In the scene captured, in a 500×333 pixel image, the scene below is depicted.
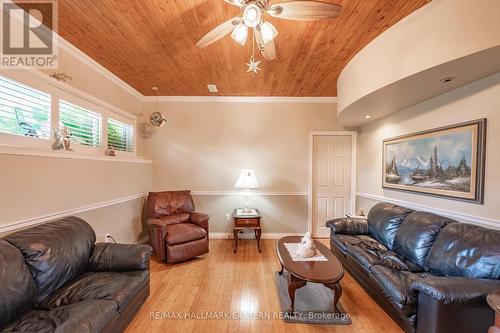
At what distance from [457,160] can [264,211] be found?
2889 millimetres

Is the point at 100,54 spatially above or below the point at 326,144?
above

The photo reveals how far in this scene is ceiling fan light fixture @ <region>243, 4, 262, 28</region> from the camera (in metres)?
1.43

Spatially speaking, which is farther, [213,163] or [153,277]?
[213,163]

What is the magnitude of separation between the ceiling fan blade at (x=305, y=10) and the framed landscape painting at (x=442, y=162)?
71.6 inches

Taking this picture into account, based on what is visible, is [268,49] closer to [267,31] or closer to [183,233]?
[267,31]

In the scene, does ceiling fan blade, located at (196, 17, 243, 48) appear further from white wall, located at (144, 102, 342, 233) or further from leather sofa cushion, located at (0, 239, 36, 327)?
white wall, located at (144, 102, 342, 233)

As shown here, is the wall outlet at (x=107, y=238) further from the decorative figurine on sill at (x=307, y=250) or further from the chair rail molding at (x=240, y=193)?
the decorative figurine on sill at (x=307, y=250)

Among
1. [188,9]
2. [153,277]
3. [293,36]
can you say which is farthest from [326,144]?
[153,277]

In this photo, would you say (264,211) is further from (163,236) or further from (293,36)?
(293,36)

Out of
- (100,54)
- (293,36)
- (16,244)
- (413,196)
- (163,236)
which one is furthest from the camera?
(163,236)

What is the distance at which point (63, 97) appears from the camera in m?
2.19

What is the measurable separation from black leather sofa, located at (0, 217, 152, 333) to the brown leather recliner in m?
0.82

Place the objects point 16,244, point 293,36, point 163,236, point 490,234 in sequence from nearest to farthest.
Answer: point 16,244, point 490,234, point 293,36, point 163,236

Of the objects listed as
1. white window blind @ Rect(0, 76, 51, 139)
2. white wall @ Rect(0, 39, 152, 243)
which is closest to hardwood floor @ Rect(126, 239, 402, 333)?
white wall @ Rect(0, 39, 152, 243)
